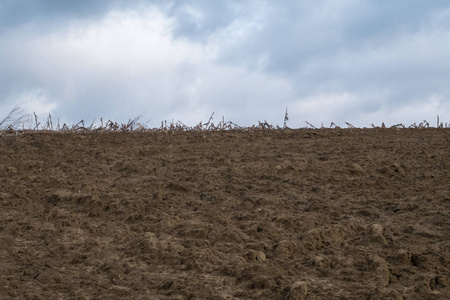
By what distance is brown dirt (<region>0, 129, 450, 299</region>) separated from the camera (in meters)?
4.39

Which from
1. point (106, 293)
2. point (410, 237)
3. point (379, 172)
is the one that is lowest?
point (106, 293)

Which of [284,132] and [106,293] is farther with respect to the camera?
[284,132]

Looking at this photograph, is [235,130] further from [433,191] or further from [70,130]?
[433,191]

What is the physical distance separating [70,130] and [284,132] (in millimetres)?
4000

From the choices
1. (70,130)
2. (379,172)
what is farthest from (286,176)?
(70,130)

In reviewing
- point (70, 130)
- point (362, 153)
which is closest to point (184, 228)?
point (362, 153)

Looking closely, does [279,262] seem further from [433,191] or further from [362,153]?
[362,153]

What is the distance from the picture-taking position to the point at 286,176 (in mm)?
7207

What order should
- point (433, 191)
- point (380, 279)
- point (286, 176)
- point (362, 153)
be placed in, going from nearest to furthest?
1. point (380, 279)
2. point (433, 191)
3. point (286, 176)
4. point (362, 153)

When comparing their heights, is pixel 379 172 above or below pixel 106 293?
above

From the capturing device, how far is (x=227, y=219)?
577 centimetres

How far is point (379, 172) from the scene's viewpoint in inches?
284

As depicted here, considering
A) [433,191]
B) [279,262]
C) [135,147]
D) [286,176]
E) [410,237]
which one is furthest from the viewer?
[135,147]

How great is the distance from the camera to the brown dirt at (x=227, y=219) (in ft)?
14.4
